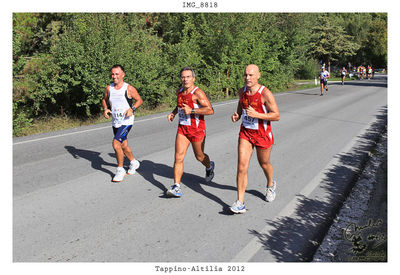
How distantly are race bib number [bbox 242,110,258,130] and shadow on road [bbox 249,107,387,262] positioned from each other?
1274mm

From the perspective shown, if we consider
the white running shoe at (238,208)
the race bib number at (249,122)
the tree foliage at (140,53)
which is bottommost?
the white running shoe at (238,208)

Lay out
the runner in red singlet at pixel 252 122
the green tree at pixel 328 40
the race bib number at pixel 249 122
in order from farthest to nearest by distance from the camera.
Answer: the green tree at pixel 328 40
the race bib number at pixel 249 122
the runner in red singlet at pixel 252 122

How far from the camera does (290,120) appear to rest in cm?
1259

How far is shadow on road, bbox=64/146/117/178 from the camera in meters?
6.94

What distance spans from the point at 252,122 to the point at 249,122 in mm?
46

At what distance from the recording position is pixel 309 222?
181 inches

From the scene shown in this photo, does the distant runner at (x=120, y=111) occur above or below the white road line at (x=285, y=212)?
above

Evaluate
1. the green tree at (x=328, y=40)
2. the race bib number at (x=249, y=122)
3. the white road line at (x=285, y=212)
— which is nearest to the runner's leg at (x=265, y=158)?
the race bib number at (x=249, y=122)

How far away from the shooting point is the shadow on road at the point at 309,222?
12.8 ft

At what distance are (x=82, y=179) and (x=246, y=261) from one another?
12.0ft

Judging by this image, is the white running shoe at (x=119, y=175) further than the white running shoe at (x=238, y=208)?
Yes

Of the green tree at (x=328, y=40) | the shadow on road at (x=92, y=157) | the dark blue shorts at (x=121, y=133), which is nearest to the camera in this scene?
the dark blue shorts at (x=121, y=133)

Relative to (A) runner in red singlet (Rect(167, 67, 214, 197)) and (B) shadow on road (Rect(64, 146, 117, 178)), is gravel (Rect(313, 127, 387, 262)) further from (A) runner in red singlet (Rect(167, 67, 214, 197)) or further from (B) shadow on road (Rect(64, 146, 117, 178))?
(B) shadow on road (Rect(64, 146, 117, 178))

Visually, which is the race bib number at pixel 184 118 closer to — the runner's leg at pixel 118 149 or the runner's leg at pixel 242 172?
the runner's leg at pixel 242 172
